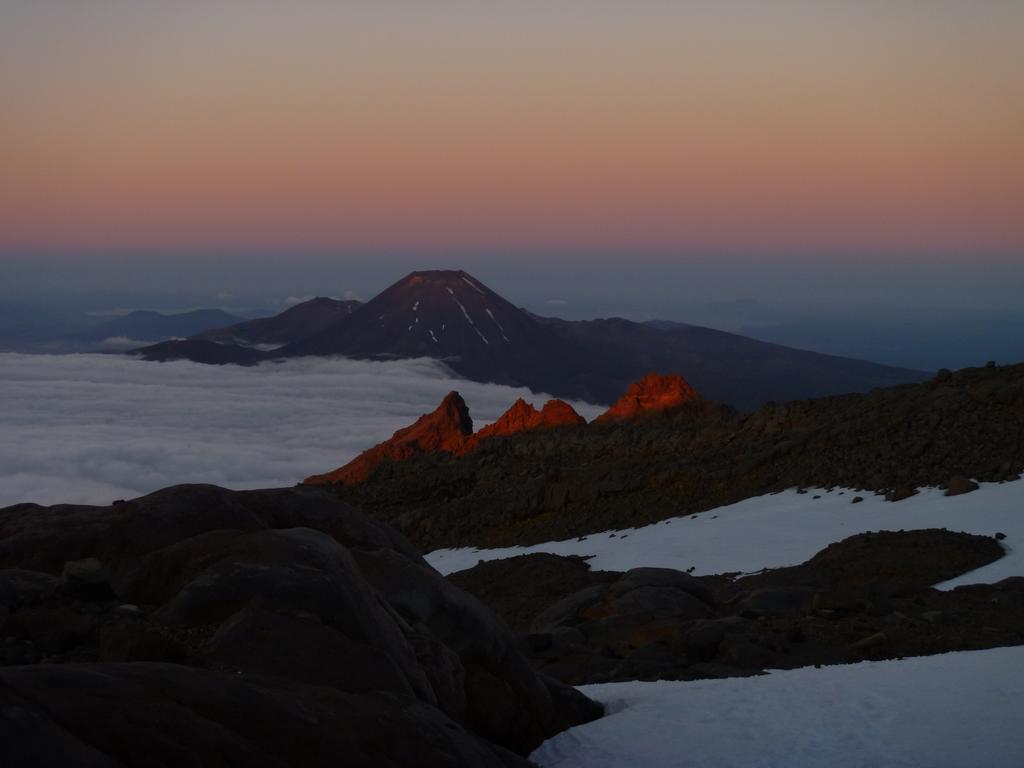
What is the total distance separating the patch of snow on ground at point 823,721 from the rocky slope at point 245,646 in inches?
26.8

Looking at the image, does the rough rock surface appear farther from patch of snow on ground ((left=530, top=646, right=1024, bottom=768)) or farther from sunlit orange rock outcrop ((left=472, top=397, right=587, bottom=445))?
sunlit orange rock outcrop ((left=472, top=397, right=587, bottom=445))

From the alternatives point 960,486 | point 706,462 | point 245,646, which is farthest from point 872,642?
point 706,462

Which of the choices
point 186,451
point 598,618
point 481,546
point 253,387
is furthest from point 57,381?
point 598,618

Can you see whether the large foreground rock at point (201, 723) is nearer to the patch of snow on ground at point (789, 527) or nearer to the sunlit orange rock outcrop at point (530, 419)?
the patch of snow on ground at point (789, 527)

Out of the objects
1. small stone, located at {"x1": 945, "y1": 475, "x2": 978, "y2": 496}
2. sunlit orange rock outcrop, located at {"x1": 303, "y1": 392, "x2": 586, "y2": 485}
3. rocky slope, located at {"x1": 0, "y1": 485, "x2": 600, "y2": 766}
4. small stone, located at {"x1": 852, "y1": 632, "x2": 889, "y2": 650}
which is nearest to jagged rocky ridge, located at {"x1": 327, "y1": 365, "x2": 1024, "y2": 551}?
small stone, located at {"x1": 945, "y1": 475, "x2": 978, "y2": 496}

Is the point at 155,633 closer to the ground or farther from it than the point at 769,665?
farther from it

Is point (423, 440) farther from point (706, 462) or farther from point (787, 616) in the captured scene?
point (787, 616)

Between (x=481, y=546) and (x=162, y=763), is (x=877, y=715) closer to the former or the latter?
(x=162, y=763)

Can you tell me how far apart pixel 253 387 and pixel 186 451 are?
69.9 metres

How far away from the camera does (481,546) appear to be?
36.3 meters

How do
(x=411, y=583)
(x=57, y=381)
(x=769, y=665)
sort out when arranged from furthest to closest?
(x=57, y=381) → (x=769, y=665) → (x=411, y=583)

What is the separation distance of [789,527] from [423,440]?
37.2 meters

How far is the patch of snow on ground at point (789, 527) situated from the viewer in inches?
940

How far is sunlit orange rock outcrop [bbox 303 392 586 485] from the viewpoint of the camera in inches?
2174
